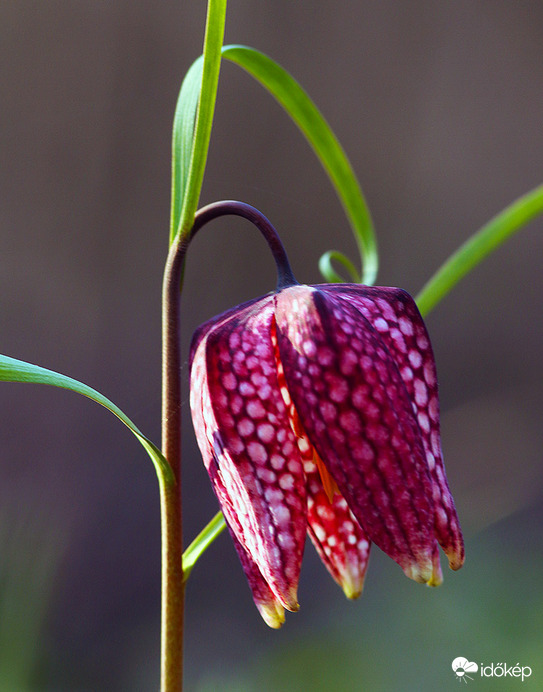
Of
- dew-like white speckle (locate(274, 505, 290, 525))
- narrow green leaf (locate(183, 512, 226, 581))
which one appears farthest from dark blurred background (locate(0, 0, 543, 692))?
dew-like white speckle (locate(274, 505, 290, 525))

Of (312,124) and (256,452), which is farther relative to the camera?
(312,124)

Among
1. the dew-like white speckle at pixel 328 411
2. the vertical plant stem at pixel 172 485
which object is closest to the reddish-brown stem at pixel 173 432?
the vertical plant stem at pixel 172 485

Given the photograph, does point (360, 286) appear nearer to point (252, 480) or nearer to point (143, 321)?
point (252, 480)

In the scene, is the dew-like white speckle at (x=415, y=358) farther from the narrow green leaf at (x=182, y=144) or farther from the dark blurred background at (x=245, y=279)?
the dark blurred background at (x=245, y=279)

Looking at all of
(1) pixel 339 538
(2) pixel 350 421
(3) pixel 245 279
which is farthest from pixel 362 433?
(3) pixel 245 279

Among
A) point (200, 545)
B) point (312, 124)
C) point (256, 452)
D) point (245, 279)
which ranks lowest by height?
point (245, 279)

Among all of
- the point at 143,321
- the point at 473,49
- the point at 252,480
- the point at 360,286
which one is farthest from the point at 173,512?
the point at 473,49

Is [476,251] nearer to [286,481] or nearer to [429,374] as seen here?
[429,374]

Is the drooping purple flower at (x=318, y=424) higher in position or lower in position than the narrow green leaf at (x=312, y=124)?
lower
